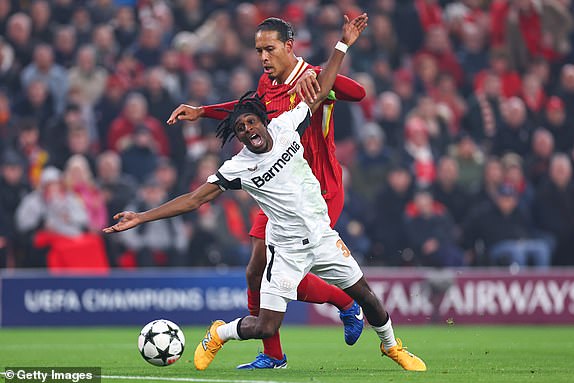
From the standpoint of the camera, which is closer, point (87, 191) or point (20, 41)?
point (87, 191)

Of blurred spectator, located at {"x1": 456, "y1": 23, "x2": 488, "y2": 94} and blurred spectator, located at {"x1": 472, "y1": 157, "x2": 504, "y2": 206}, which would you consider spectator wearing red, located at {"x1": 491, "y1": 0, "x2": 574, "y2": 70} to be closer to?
blurred spectator, located at {"x1": 456, "y1": 23, "x2": 488, "y2": 94}

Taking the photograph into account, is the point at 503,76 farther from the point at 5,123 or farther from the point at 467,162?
the point at 5,123

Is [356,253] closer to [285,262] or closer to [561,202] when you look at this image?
[561,202]

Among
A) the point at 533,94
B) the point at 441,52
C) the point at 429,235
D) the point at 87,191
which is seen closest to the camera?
the point at 87,191

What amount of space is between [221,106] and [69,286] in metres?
6.98

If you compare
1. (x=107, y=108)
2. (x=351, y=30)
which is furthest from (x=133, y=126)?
(x=351, y=30)

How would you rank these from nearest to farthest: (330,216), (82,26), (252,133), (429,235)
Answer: (252,133) < (330,216) < (429,235) < (82,26)

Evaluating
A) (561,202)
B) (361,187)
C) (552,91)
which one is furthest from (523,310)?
(552,91)

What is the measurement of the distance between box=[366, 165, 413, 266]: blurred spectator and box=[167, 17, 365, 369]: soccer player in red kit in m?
7.19

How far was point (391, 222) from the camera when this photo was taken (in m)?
17.0

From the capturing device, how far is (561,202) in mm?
17516

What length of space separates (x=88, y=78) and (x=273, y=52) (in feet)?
28.7

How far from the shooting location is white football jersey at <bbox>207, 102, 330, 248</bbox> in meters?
8.70

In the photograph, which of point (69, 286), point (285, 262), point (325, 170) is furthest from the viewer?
point (69, 286)
